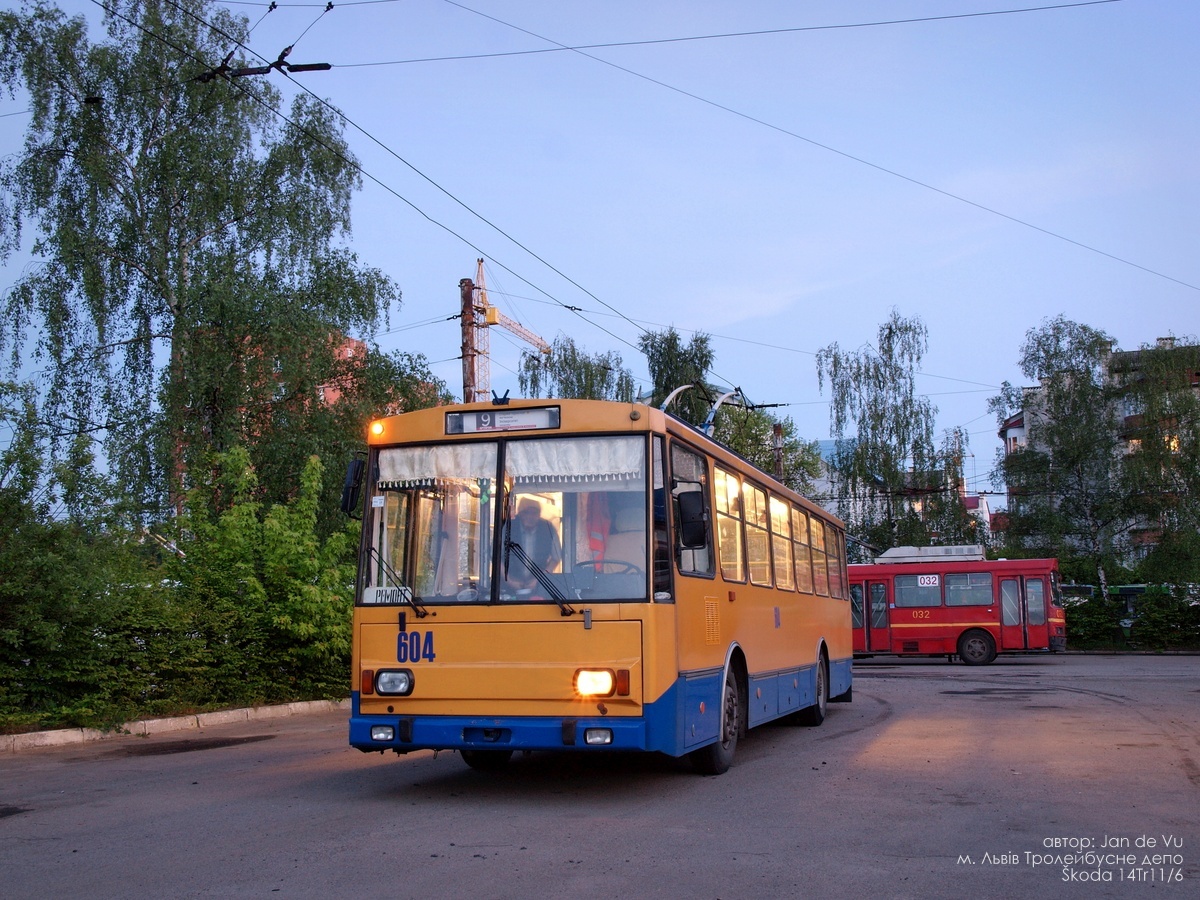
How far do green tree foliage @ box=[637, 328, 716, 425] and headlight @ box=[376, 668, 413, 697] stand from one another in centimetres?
3900

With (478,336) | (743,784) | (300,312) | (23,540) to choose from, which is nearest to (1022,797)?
(743,784)

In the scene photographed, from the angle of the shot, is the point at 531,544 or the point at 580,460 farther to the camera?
the point at 580,460

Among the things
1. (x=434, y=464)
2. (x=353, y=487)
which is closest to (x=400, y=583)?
(x=353, y=487)

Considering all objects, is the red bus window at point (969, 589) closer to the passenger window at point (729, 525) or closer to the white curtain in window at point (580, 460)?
the passenger window at point (729, 525)

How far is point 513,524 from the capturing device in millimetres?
8828

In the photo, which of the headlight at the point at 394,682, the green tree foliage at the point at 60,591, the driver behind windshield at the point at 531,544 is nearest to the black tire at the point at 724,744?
the driver behind windshield at the point at 531,544

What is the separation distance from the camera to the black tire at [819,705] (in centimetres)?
1534

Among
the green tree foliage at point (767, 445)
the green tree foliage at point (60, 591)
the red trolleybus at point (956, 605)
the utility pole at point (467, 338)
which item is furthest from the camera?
the green tree foliage at point (767, 445)

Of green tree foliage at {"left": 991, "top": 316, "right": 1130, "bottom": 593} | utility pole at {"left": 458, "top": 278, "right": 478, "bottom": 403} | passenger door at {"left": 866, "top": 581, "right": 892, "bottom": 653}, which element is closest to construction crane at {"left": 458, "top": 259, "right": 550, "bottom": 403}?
utility pole at {"left": 458, "top": 278, "right": 478, "bottom": 403}

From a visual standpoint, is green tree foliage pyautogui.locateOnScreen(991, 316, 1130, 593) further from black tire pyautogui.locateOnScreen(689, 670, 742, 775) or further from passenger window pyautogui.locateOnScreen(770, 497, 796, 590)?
black tire pyautogui.locateOnScreen(689, 670, 742, 775)

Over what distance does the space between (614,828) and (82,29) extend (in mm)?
27927

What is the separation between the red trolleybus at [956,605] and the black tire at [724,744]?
22.8 metres

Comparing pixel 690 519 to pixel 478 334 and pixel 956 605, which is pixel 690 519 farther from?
pixel 478 334

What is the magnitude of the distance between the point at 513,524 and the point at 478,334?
5211 centimetres
